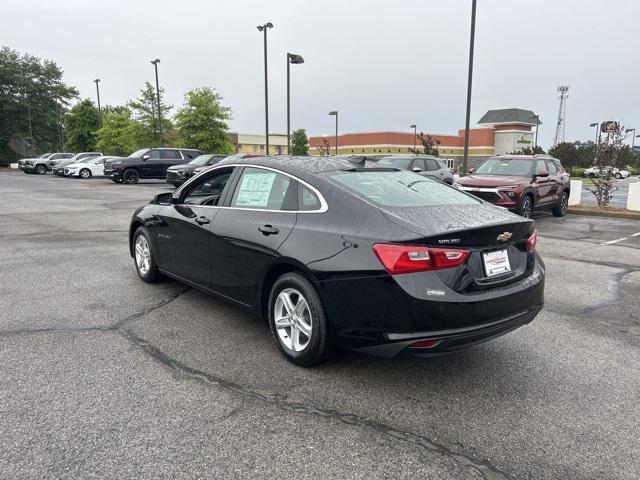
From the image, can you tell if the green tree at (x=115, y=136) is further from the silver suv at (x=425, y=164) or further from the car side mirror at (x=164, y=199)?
the car side mirror at (x=164, y=199)

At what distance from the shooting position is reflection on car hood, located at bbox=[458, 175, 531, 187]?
11.9m

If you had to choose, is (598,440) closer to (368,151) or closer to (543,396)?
(543,396)

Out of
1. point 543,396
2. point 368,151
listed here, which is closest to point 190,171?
point 543,396

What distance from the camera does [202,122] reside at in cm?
3978

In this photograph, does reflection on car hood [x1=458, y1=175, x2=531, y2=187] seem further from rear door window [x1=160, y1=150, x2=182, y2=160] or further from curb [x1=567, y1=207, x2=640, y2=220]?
rear door window [x1=160, y1=150, x2=182, y2=160]

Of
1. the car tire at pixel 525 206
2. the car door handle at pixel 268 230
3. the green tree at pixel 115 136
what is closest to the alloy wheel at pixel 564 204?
the car tire at pixel 525 206

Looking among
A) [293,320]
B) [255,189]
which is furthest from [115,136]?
[293,320]

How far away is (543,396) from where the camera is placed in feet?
10.9

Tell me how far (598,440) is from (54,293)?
5416 mm

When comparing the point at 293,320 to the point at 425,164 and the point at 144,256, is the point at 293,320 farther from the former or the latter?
the point at 425,164

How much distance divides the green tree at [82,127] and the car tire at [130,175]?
39225 mm

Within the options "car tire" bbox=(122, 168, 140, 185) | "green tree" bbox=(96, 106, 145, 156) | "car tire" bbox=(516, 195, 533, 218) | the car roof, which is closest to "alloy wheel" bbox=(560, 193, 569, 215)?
"car tire" bbox=(516, 195, 533, 218)

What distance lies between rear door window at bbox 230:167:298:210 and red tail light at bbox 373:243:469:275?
1064 mm

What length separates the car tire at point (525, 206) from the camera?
11820 millimetres
